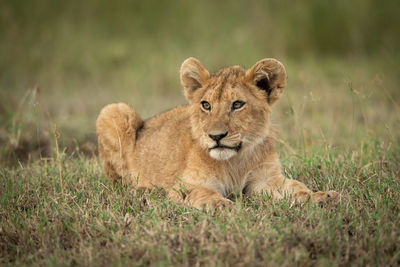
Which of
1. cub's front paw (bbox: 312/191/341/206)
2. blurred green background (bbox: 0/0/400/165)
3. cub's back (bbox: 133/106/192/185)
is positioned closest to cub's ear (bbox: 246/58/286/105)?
cub's back (bbox: 133/106/192/185)

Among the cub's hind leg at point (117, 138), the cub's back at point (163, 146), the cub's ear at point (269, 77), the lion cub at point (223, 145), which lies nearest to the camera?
the lion cub at point (223, 145)

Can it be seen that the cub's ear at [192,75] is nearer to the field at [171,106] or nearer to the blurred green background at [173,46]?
the field at [171,106]

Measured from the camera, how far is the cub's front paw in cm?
362

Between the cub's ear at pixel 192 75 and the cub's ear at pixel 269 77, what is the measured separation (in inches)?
19.0

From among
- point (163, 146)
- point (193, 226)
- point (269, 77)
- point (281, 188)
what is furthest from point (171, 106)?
point (193, 226)

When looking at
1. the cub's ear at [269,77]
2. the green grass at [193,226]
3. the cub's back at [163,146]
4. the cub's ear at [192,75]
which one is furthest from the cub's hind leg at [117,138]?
the cub's ear at [269,77]

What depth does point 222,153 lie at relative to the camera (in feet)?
12.6

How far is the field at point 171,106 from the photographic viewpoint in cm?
296

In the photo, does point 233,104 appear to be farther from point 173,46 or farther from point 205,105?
point 173,46

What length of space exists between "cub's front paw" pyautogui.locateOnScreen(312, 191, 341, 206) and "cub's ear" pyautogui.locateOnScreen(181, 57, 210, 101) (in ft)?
5.23

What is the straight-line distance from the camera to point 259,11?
15.2 m

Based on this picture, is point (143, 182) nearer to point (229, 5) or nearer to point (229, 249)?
point (229, 249)

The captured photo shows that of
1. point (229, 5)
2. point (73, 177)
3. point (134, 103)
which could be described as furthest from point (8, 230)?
point (229, 5)

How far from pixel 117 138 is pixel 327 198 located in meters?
2.54
